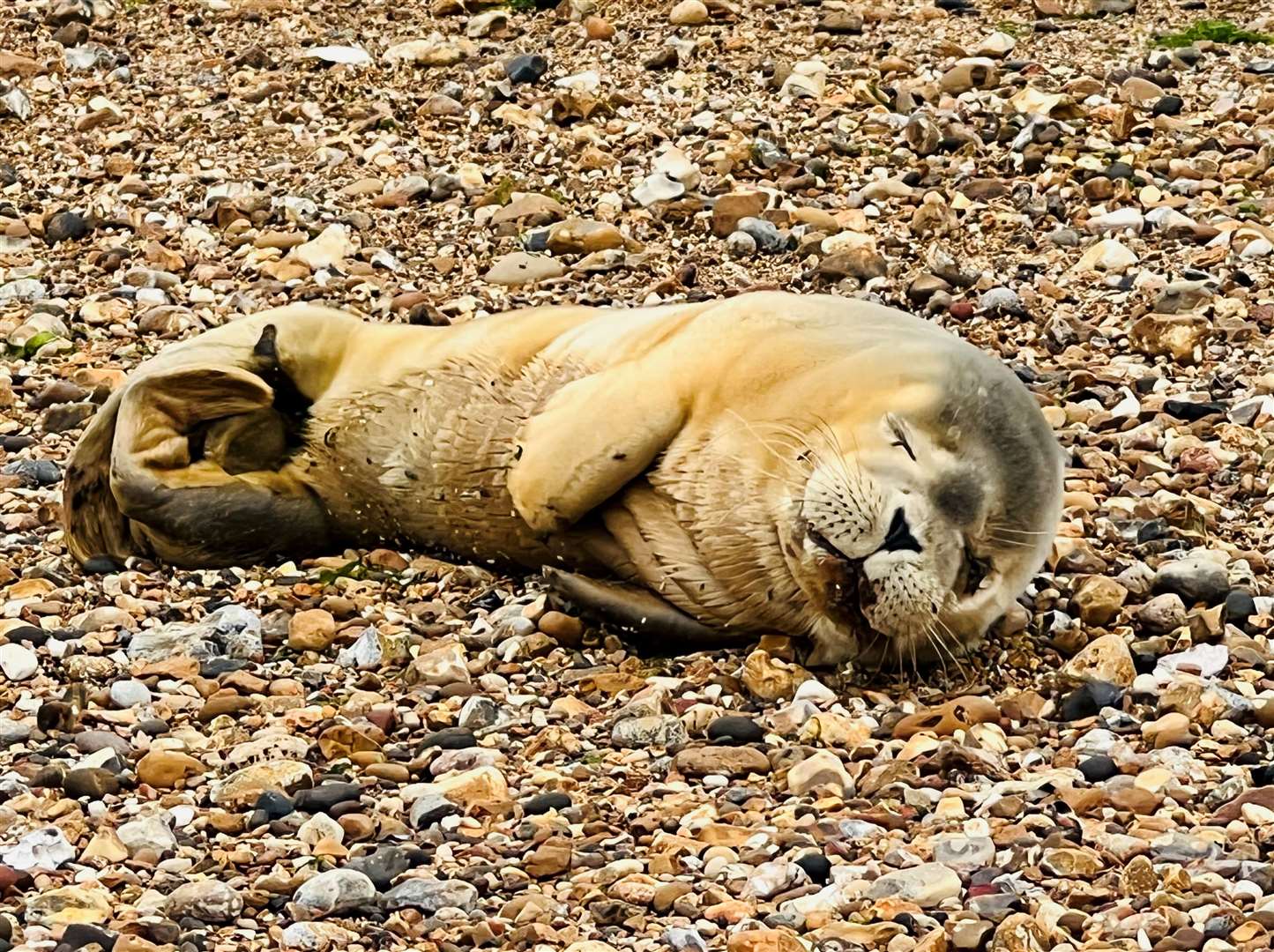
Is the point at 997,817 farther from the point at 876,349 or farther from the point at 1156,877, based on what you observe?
the point at 876,349

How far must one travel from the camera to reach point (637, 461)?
516 cm

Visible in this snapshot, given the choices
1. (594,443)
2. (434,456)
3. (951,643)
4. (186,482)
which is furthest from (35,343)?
(951,643)

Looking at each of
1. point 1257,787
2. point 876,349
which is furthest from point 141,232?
point 1257,787

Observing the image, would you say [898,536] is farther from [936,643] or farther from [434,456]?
[434,456]

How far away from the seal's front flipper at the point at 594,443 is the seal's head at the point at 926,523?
42 centimetres

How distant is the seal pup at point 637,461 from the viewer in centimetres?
492

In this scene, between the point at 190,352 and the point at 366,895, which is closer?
the point at 366,895

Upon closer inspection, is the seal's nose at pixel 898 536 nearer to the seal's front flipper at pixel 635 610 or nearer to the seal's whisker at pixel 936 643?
the seal's whisker at pixel 936 643

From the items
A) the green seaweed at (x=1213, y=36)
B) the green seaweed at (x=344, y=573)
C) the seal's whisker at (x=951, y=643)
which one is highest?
the seal's whisker at (x=951, y=643)

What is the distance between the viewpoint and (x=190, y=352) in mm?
5859

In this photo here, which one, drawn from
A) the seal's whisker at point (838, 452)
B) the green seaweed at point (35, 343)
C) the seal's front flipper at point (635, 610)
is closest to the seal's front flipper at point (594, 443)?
the seal's front flipper at point (635, 610)

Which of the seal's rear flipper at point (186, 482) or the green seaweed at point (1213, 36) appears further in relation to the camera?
the green seaweed at point (1213, 36)

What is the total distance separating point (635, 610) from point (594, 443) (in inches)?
16.1

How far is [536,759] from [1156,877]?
4.49 feet
